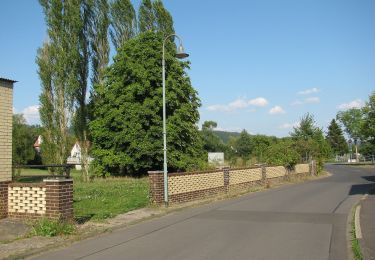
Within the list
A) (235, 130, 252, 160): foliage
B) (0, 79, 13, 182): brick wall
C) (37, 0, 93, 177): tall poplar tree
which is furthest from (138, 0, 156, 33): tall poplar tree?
(235, 130, 252, 160): foliage

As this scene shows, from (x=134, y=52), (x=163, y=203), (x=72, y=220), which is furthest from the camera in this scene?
(x=134, y=52)

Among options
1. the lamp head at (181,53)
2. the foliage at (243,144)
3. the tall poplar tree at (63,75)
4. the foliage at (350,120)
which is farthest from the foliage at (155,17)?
the foliage at (350,120)

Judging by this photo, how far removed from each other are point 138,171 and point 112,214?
833 inches

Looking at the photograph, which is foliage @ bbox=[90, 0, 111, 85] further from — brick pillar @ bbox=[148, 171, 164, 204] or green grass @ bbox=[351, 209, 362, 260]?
green grass @ bbox=[351, 209, 362, 260]

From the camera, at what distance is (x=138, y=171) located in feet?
113

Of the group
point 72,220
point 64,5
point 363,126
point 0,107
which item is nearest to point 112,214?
point 72,220

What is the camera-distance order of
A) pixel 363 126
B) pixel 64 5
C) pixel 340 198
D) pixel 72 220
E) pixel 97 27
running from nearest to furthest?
pixel 72 220, pixel 340 198, pixel 64 5, pixel 97 27, pixel 363 126

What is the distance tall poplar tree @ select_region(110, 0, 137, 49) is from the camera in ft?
133

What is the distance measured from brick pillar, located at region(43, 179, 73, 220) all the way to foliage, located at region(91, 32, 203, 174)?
21.2m

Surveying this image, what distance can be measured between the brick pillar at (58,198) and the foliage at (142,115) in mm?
21210

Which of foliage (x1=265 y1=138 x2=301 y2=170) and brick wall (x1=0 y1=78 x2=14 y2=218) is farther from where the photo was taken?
foliage (x1=265 y1=138 x2=301 y2=170)

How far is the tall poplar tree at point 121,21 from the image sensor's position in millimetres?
40406

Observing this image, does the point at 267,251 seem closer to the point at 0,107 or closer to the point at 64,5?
the point at 0,107

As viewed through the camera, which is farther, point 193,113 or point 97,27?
point 97,27
